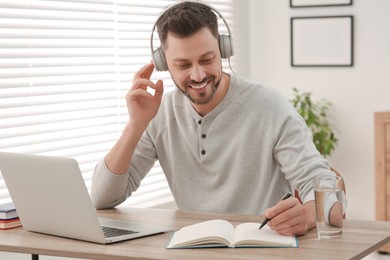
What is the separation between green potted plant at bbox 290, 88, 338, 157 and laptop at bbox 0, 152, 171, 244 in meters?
2.91

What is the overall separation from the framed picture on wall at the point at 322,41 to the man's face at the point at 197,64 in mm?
2634

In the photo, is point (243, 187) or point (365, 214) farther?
point (365, 214)

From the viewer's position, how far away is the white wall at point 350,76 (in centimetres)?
490

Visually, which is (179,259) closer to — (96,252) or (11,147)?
(96,252)

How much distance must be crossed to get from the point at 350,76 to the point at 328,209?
3.17m

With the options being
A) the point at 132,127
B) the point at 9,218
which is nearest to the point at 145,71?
the point at 132,127

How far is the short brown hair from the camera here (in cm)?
250

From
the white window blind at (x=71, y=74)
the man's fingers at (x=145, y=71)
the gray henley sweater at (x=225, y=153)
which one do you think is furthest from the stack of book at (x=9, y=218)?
the white window blind at (x=71, y=74)

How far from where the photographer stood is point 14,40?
11.5 feet

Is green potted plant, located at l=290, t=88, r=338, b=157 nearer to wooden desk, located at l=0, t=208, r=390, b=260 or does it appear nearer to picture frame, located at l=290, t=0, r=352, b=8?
picture frame, located at l=290, t=0, r=352, b=8

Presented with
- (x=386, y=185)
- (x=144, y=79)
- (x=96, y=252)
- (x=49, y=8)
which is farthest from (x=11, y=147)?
(x=386, y=185)

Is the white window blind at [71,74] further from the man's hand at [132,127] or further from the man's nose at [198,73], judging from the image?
the man's nose at [198,73]

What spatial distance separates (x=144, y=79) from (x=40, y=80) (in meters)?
1.23

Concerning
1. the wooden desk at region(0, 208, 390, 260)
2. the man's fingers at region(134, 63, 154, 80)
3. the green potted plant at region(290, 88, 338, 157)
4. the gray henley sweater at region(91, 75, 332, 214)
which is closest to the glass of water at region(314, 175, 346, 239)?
the wooden desk at region(0, 208, 390, 260)
